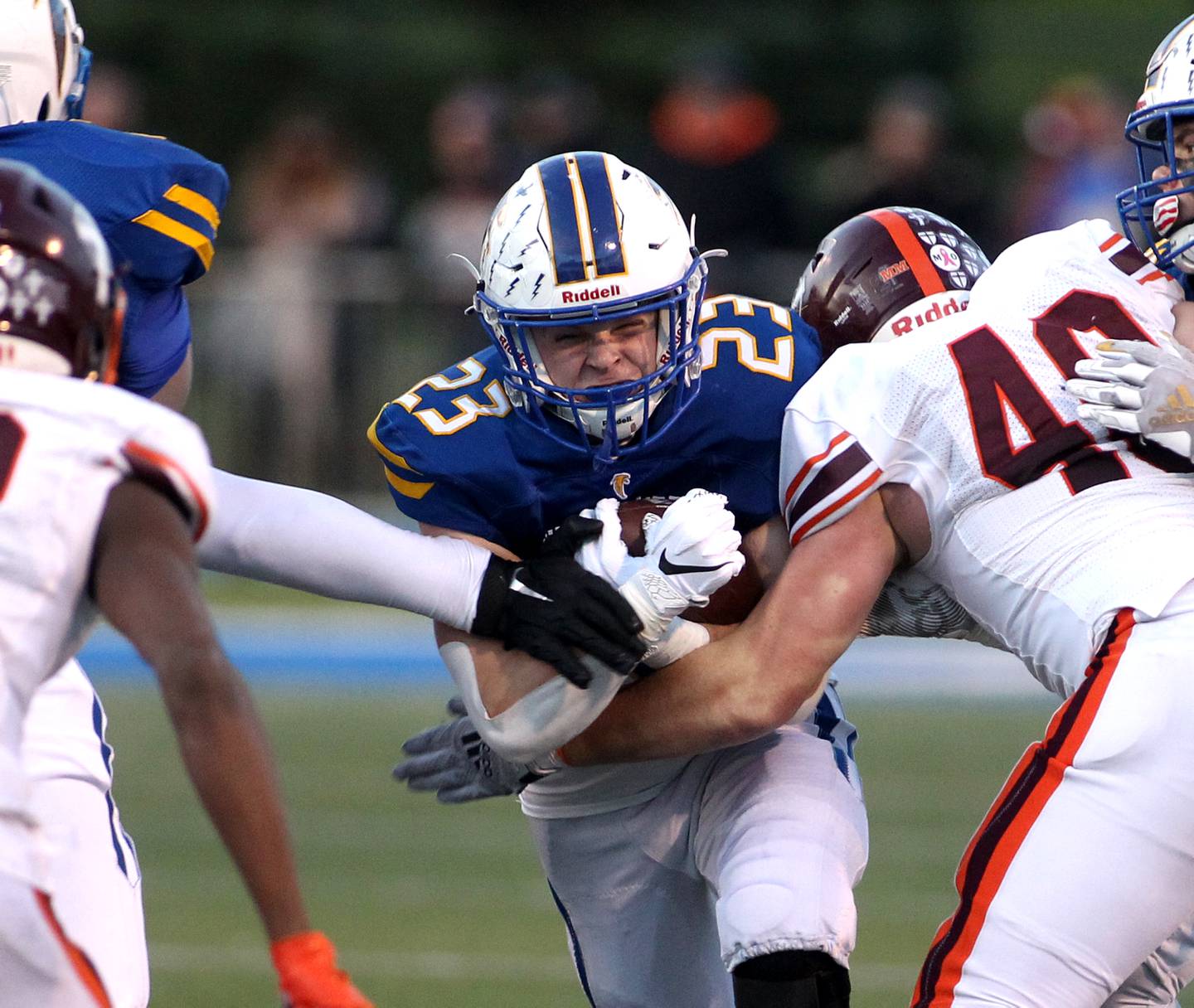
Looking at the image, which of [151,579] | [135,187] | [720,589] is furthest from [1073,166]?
[151,579]

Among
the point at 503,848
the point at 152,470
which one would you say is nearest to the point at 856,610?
the point at 152,470

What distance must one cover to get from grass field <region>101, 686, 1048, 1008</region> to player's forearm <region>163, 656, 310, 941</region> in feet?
8.19

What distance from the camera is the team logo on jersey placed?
3.48 m

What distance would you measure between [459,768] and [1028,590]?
3.80 ft

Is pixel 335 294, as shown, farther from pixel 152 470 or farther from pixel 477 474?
pixel 152 470

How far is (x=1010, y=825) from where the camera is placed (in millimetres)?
2744

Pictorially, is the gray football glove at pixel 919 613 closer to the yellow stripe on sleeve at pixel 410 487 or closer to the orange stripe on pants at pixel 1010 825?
the orange stripe on pants at pixel 1010 825

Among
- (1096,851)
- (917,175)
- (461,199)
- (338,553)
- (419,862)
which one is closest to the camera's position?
(1096,851)

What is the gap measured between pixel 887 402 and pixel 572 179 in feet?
2.43

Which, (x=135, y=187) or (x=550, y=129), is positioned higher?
(x=135, y=187)

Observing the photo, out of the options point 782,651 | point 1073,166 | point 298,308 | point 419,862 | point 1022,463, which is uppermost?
point 1022,463

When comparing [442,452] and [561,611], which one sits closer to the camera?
[561,611]

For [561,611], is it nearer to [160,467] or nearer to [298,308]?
[160,467]

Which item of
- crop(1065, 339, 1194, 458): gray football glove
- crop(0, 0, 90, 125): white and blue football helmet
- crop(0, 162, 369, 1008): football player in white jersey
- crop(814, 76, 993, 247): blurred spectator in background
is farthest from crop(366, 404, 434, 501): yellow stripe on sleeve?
crop(814, 76, 993, 247): blurred spectator in background
